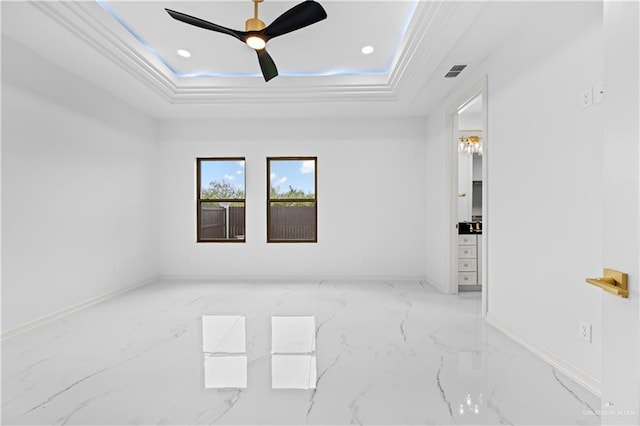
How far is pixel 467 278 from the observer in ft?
14.0

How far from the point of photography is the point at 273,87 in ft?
13.5

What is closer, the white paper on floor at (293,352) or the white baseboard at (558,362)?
the white baseboard at (558,362)

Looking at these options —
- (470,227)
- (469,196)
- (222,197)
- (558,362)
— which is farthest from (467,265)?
(222,197)

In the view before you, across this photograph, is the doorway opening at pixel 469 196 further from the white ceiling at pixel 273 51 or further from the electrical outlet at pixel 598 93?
the electrical outlet at pixel 598 93

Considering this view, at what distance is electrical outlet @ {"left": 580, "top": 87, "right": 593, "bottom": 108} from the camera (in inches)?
76.4

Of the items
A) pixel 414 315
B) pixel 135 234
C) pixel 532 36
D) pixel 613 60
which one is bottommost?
pixel 414 315

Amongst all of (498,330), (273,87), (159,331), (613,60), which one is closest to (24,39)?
(273,87)

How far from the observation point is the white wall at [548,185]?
6.40 feet

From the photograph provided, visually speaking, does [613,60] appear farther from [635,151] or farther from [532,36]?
[532,36]

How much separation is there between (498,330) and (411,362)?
114cm

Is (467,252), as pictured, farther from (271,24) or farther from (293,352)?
(271,24)

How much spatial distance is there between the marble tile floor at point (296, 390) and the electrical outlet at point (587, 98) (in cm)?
175

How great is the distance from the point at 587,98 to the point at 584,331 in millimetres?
1461

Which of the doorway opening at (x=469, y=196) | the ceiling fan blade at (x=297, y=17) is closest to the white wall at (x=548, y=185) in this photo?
the doorway opening at (x=469, y=196)
